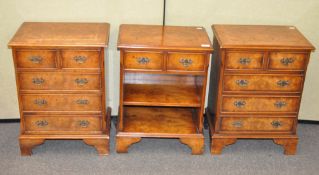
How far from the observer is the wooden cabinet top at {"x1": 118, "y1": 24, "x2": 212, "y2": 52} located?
3.27 m

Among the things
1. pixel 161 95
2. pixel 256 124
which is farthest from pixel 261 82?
pixel 161 95

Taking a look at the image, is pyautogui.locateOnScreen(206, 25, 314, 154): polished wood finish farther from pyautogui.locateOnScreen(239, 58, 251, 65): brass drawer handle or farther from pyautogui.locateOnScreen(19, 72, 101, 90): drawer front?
pyautogui.locateOnScreen(19, 72, 101, 90): drawer front

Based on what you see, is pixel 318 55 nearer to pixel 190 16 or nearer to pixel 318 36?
pixel 318 36

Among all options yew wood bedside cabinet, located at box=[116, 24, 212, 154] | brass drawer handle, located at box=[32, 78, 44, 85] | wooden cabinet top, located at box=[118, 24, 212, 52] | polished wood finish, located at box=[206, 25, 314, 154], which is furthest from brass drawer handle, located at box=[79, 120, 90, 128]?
polished wood finish, located at box=[206, 25, 314, 154]

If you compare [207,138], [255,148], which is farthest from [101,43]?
[255,148]

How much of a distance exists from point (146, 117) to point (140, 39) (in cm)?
76

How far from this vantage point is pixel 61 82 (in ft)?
11.1

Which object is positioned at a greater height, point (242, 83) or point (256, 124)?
point (242, 83)

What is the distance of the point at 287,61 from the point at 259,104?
0.39m

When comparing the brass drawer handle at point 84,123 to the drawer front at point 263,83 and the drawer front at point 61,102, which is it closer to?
the drawer front at point 61,102

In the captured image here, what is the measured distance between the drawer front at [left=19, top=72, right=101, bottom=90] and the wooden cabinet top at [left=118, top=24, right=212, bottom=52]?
36 centimetres

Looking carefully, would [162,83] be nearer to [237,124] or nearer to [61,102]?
[237,124]

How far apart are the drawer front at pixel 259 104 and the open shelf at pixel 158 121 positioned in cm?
36

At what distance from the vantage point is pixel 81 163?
3.56 meters
